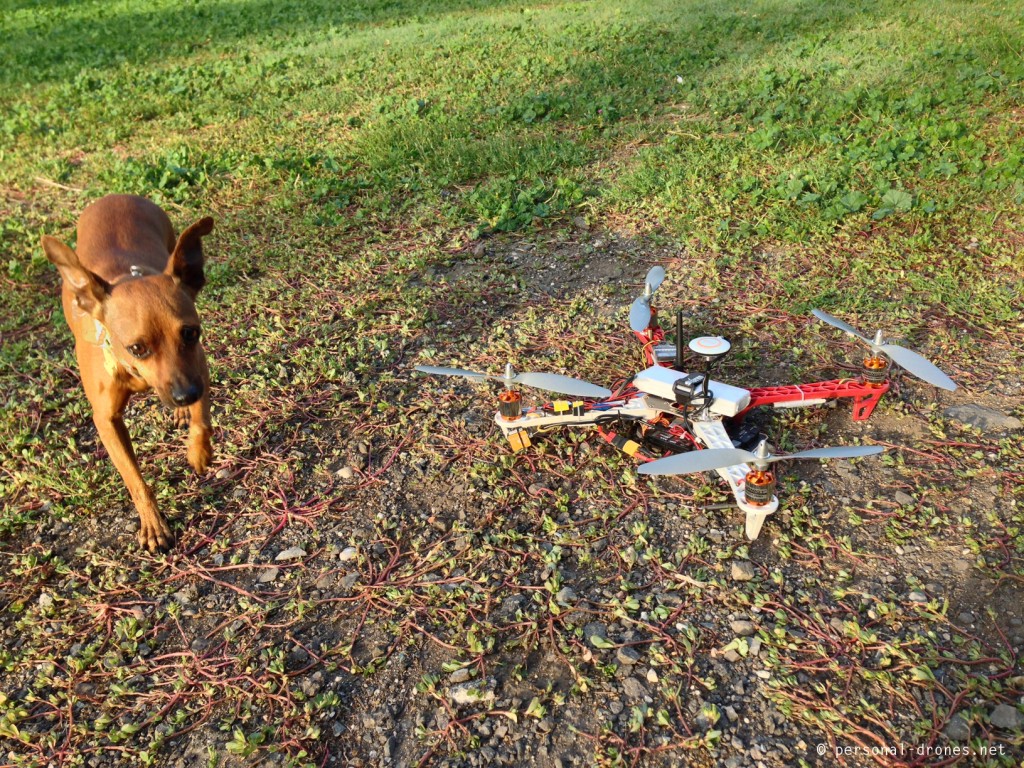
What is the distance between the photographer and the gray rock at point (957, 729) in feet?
8.04

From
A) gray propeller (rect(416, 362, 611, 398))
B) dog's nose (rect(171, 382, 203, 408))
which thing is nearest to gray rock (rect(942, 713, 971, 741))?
gray propeller (rect(416, 362, 611, 398))

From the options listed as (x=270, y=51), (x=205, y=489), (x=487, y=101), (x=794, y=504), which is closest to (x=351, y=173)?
(x=487, y=101)

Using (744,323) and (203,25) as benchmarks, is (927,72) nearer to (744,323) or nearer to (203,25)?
(744,323)

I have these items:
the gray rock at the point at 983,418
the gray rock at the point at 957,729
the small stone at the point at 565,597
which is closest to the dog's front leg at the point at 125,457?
the small stone at the point at 565,597

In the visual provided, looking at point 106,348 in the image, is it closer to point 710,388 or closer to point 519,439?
point 519,439

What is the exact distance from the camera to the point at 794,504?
3412 mm

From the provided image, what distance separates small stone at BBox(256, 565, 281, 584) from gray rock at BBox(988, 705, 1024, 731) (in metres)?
2.80

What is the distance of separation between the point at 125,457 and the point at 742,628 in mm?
2793

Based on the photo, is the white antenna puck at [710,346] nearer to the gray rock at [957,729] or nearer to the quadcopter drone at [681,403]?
the quadcopter drone at [681,403]

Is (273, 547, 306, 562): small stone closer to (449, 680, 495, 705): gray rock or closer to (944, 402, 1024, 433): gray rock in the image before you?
(449, 680, 495, 705): gray rock

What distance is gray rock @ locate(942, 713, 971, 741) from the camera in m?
2.45

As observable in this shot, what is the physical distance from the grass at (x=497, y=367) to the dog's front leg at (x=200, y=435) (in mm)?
150

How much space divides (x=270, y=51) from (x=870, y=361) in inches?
457

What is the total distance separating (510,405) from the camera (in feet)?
12.0
